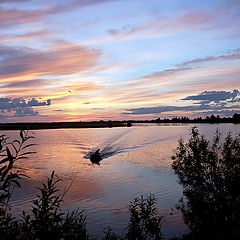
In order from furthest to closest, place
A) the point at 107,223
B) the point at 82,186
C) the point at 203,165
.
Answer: the point at 82,186 → the point at 203,165 → the point at 107,223

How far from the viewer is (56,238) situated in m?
6.84

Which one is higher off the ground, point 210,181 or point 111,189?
point 210,181

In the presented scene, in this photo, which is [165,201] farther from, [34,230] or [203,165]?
[34,230]

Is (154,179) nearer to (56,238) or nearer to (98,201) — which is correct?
(98,201)

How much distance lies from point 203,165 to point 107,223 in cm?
746

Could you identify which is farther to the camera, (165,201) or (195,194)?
(165,201)

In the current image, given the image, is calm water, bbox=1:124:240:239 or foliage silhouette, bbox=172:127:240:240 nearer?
foliage silhouette, bbox=172:127:240:240

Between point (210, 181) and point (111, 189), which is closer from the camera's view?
point (210, 181)

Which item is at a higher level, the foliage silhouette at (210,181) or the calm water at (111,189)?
the foliage silhouette at (210,181)

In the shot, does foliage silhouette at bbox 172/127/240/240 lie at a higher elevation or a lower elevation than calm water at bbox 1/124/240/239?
higher

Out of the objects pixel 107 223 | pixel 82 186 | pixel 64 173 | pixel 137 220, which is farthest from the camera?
pixel 64 173

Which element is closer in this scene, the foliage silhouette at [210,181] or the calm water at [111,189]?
the foliage silhouette at [210,181]

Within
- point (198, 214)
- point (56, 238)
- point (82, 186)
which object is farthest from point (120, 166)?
point (56, 238)

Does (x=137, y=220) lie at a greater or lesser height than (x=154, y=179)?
greater
